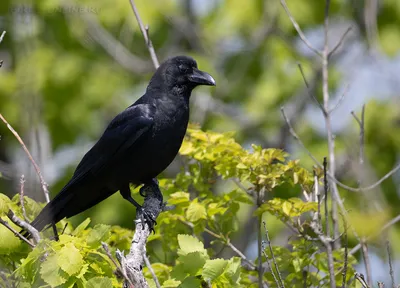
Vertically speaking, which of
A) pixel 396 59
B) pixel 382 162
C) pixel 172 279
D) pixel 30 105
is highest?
pixel 396 59

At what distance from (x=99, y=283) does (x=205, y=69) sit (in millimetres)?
8106

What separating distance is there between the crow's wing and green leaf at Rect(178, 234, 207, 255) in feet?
4.73

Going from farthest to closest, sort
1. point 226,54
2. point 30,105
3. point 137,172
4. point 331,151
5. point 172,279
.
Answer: point 226,54 → point 30,105 → point 137,172 → point 331,151 → point 172,279

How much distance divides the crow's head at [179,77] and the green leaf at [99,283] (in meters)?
2.36

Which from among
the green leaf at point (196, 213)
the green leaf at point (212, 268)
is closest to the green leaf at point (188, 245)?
the green leaf at point (212, 268)

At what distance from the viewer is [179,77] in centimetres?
586

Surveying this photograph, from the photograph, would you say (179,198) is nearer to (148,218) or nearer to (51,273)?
(148,218)

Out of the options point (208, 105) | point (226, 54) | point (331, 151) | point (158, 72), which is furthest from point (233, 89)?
point (331, 151)

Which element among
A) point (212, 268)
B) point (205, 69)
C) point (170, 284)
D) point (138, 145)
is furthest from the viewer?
point (205, 69)

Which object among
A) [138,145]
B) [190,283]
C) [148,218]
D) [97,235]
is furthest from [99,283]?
[138,145]

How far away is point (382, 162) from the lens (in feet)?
36.2

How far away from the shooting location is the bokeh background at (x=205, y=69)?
11.3m

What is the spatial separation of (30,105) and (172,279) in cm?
231

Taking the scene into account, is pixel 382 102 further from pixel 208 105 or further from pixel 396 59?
pixel 208 105
